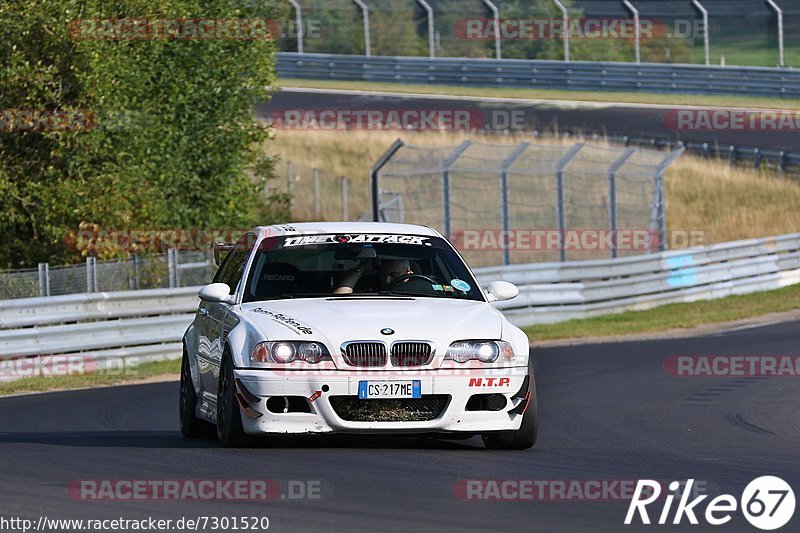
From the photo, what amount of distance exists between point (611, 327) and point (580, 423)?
42.7ft

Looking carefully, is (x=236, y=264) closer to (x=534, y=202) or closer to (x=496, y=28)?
(x=534, y=202)

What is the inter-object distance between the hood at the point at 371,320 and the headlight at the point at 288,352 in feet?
0.14

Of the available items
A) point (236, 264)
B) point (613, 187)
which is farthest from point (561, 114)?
point (236, 264)

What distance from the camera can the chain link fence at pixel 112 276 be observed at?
19.8m

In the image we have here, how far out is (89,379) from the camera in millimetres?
18484

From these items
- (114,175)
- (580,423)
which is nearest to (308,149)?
(114,175)

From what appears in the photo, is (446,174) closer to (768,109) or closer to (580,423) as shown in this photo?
(580,423)

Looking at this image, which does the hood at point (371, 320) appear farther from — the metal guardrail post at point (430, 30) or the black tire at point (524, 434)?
the metal guardrail post at point (430, 30)

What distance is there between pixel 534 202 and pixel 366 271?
29294mm

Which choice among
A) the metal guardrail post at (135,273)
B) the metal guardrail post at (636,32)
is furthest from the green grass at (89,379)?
the metal guardrail post at (636,32)

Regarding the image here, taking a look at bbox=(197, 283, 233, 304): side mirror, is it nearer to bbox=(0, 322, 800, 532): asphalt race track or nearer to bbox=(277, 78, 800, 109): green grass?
bbox=(0, 322, 800, 532): asphalt race track

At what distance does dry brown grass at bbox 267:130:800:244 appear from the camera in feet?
127

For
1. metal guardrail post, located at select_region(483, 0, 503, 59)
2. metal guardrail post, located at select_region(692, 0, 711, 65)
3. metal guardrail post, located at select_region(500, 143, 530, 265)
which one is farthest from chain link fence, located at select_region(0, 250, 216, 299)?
metal guardrail post, located at select_region(692, 0, 711, 65)

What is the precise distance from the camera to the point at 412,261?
11.0 meters
